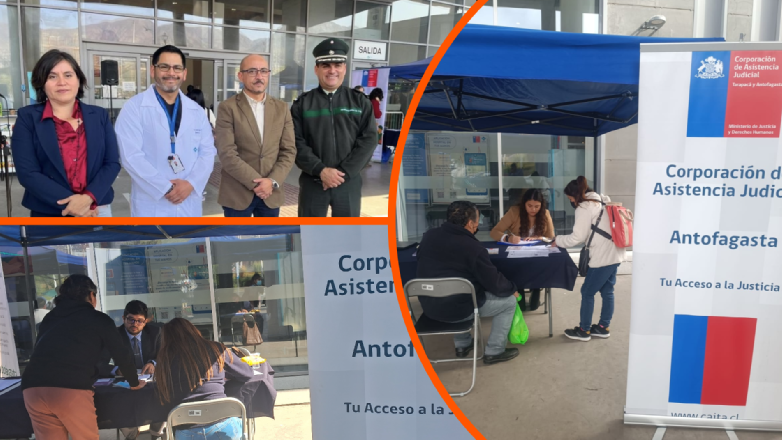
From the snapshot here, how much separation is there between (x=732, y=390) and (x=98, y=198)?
305cm

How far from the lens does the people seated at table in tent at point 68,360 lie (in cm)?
209

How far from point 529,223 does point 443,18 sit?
9.30 meters

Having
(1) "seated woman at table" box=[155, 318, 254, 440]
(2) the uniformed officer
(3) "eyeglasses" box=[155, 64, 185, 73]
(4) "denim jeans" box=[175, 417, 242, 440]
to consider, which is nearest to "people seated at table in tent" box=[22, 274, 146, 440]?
(1) "seated woman at table" box=[155, 318, 254, 440]

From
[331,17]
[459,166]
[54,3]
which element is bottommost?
[459,166]

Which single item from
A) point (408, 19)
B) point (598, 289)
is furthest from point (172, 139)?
point (408, 19)

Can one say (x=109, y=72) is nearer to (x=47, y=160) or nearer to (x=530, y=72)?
(x=47, y=160)

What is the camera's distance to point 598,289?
426cm

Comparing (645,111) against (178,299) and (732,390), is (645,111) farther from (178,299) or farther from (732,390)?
(178,299)

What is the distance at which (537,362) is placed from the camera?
3840 millimetres

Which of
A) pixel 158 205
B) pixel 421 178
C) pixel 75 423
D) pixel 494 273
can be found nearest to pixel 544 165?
pixel 421 178

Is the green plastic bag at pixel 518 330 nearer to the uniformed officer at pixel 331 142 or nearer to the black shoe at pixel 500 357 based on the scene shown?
the black shoe at pixel 500 357

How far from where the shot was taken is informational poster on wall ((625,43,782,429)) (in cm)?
266

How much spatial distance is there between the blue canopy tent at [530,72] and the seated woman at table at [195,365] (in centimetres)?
150

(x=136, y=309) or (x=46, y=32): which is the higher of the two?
(x=46, y=32)
